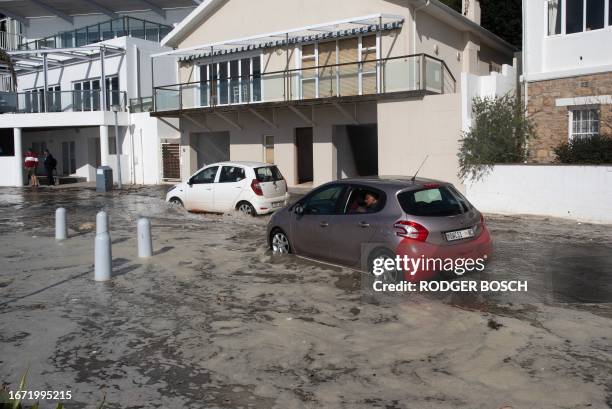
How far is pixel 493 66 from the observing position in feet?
91.9

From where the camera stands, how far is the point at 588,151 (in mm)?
16016

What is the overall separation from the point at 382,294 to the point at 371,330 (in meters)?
1.55

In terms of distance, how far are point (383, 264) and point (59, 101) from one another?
27163 millimetres

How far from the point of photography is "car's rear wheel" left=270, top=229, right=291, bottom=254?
10625 mm

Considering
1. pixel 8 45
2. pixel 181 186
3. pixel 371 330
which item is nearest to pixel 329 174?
pixel 181 186

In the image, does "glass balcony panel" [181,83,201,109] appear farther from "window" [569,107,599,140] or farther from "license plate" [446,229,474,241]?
"license plate" [446,229,474,241]

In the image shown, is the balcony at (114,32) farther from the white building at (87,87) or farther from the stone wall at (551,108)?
the stone wall at (551,108)

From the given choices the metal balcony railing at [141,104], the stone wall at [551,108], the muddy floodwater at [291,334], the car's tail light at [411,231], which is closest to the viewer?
the muddy floodwater at [291,334]

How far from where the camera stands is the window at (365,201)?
8828 millimetres

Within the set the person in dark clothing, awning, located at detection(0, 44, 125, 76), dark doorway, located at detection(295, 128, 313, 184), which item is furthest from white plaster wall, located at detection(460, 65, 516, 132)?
the person in dark clothing

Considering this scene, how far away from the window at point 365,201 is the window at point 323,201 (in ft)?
1.03

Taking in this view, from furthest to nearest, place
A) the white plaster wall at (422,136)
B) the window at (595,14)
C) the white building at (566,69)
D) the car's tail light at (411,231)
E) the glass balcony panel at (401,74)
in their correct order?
the glass balcony panel at (401,74) → the white plaster wall at (422,136) → the window at (595,14) → the white building at (566,69) → the car's tail light at (411,231)

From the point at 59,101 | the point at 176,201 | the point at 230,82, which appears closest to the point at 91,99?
the point at 59,101

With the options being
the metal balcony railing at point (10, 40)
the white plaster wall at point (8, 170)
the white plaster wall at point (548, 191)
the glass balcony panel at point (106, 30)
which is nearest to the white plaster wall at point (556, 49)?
the white plaster wall at point (548, 191)
